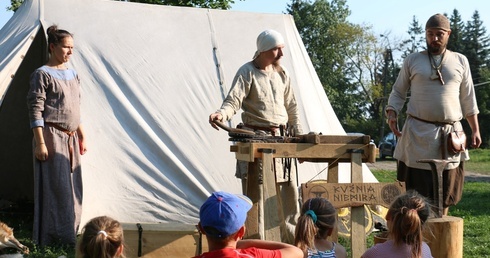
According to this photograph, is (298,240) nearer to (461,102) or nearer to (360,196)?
(360,196)

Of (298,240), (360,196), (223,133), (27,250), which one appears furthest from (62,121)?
(298,240)

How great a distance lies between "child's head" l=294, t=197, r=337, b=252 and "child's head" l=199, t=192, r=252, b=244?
0.56m

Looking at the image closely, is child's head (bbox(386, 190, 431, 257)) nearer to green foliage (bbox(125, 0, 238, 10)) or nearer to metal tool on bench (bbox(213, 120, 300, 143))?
metal tool on bench (bbox(213, 120, 300, 143))

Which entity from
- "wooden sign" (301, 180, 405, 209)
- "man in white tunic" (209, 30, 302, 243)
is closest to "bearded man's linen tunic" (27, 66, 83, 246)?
"man in white tunic" (209, 30, 302, 243)

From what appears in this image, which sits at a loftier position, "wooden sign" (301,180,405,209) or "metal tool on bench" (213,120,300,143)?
"metal tool on bench" (213,120,300,143)

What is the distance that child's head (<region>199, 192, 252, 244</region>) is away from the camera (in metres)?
2.61

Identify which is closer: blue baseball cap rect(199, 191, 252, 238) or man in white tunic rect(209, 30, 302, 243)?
blue baseball cap rect(199, 191, 252, 238)

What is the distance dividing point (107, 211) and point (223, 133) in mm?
1170

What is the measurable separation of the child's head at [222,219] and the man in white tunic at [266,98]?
1804 millimetres

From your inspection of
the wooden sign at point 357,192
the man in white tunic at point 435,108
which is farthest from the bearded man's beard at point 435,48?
the wooden sign at point 357,192

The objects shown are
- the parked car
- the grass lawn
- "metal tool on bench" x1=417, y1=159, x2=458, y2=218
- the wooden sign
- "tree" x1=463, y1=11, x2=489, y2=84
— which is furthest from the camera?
"tree" x1=463, y1=11, x2=489, y2=84

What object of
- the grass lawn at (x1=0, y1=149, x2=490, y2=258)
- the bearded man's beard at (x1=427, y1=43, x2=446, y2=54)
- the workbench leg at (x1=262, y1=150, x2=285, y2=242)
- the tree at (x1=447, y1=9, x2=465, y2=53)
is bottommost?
the grass lawn at (x1=0, y1=149, x2=490, y2=258)

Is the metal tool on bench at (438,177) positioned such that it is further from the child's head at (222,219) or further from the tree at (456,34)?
the tree at (456,34)

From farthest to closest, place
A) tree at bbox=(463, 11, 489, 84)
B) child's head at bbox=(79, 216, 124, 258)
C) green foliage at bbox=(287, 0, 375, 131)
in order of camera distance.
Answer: green foliage at bbox=(287, 0, 375, 131), tree at bbox=(463, 11, 489, 84), child's head at bbox=(79, 216, 124, 258)
